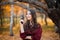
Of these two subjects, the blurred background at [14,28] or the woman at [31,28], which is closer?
the woman at [31,28]

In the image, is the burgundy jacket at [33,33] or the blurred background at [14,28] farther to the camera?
the blurred background at [14,28]

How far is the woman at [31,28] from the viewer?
4793 millimetres

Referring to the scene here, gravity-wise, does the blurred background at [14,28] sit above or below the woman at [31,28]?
below

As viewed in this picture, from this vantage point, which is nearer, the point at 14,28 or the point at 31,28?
the point at 31,28

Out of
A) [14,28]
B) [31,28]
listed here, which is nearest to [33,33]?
[31,28]

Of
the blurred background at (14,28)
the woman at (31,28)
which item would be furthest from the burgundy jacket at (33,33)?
the blurred background at (14,28)

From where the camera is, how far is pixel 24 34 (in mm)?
4801

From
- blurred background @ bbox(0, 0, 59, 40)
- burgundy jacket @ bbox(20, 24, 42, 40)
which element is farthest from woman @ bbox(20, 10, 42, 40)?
blurred background @ bbox(0, 0, 59, 40)

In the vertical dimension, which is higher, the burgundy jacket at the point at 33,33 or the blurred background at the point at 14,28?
the burgundy jacket at the point at 33,33

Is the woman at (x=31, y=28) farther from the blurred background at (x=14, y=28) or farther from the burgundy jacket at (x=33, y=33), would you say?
the blurred background at (x=14, y=28)

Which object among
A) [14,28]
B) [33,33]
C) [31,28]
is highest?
[31,28]

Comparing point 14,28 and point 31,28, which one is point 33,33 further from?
point 14,28

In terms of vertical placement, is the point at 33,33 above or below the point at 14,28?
above

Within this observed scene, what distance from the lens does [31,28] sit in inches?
189
